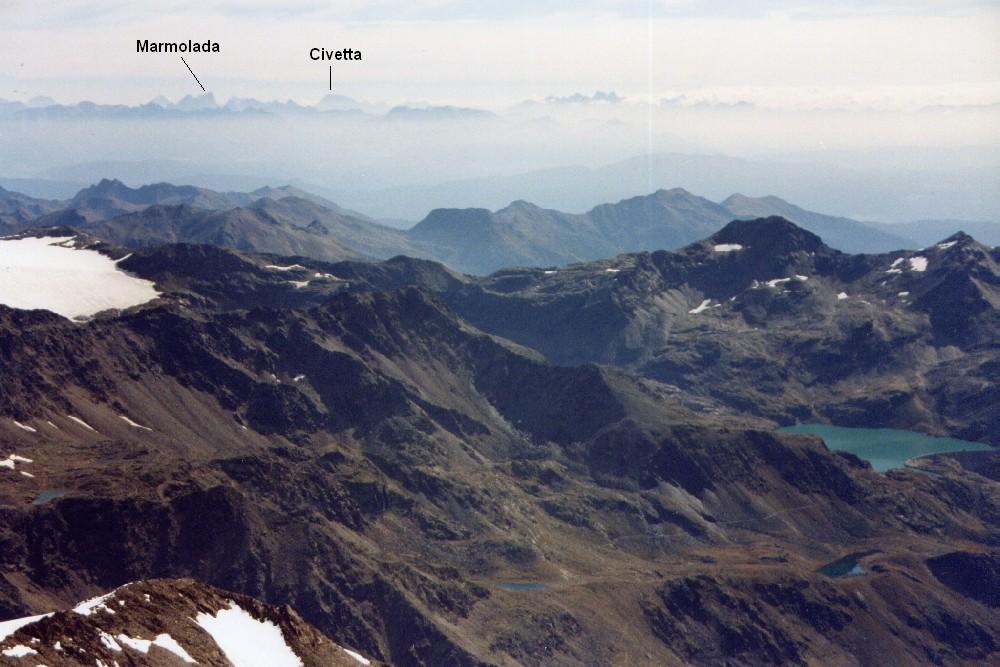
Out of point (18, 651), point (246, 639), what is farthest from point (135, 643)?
point (246, 639)

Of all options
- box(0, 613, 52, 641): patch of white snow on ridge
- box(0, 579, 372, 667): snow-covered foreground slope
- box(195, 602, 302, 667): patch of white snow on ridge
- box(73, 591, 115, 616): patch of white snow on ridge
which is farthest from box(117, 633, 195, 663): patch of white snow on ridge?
box(0, 613, 52, 641): patch of white snow on ridge

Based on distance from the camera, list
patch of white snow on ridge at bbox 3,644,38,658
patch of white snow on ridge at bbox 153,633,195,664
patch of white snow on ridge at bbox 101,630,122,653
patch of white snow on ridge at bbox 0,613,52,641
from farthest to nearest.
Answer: patch of white snow on ridge at bbox 153,633,195,664 → patch of white snow on ridge at bbox 101,630,122,653 → patch of white snow on ridge at bbox 0,613,52,641 → patch of white snow on ridge at bbox 3,644,38,658

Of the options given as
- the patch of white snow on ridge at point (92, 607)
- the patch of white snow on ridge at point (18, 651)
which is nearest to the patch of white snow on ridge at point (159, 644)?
the patch of white snow on ridge at point (92, 607)

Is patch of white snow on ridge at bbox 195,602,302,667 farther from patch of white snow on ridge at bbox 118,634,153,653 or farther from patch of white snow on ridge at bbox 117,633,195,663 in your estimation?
patch of white snow on ridge at bbox 118,634,153,653

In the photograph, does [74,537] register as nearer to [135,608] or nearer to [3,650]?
[135,608]

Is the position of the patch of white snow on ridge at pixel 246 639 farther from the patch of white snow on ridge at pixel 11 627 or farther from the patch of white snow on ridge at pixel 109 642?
the patch of white snow on ridge at pixel 11 627

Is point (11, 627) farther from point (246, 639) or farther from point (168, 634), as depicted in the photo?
point (246, 639)
